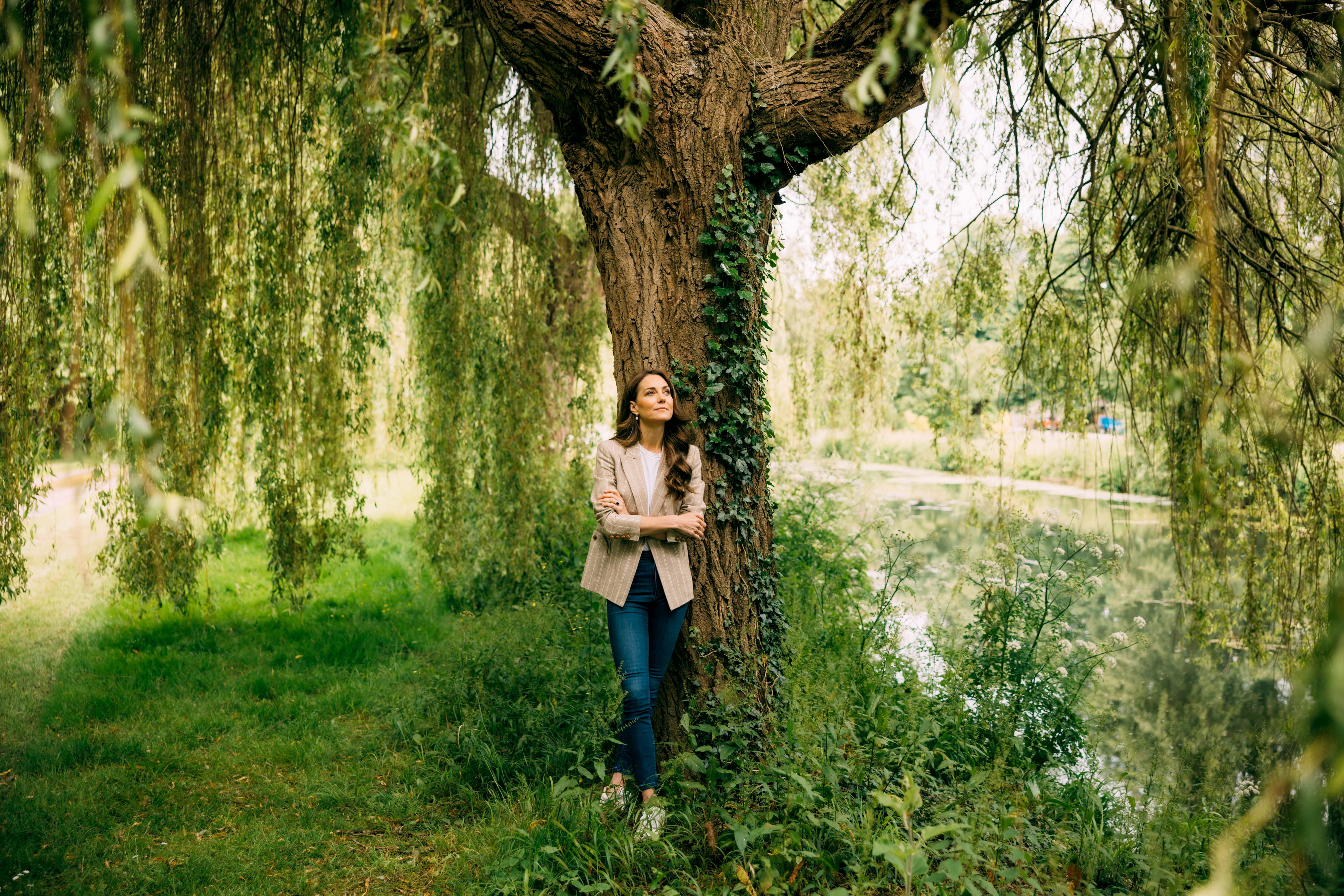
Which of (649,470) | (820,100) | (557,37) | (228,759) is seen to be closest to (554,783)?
(649,470)

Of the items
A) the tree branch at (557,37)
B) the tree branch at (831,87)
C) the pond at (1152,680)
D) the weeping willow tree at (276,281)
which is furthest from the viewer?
the pond at (1152,680)

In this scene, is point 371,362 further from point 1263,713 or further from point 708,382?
point 1263,713

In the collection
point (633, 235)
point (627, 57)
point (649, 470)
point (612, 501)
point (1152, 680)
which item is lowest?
point (1152, 680)

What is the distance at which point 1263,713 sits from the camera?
229 inches

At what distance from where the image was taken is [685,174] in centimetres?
329

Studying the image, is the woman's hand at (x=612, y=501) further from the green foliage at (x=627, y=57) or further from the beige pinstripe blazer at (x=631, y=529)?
the green foliage at (x=627, y=57)

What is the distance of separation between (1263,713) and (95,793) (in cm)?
699

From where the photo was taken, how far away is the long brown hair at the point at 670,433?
320 centimetres

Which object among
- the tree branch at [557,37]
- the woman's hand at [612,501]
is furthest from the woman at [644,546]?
the tree branch at [557,37]

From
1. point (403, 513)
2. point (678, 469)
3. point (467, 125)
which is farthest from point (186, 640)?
point (403, 513)

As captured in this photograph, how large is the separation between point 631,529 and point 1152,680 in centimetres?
539

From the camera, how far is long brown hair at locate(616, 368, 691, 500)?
3.20 m

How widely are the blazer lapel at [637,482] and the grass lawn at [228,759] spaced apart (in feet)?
4.49

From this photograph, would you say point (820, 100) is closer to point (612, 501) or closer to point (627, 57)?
point (627, 57)
